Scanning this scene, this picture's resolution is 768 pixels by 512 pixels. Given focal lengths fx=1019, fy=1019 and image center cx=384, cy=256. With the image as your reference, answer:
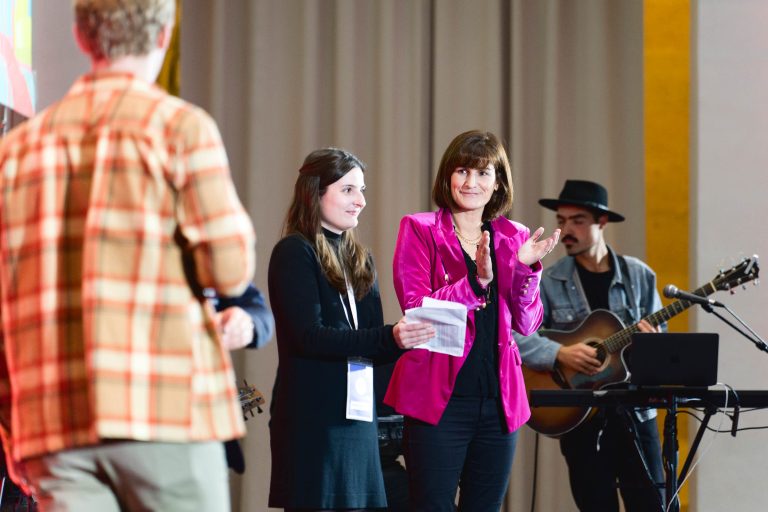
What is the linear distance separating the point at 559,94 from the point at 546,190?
58cm

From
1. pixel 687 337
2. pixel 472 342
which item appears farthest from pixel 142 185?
pixel 687 337

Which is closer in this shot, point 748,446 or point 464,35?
point 748,446

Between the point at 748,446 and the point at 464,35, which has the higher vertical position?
the point at 464,35

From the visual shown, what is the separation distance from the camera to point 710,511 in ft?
16.3

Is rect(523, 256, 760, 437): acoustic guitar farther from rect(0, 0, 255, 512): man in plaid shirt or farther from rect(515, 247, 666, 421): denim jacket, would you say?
rect(0, 0, 255, 512): man in plaid shirt

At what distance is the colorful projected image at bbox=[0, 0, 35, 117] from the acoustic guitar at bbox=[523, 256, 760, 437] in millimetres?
2433

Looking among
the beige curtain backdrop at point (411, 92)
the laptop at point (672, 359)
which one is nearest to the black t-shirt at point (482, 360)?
the laptop at point (672, 359)

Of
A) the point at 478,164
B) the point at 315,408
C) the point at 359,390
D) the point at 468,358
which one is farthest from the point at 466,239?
the point at 315,408

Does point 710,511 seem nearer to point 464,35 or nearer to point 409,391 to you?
point 409,391

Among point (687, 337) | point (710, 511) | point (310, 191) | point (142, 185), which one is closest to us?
point (142, 185)

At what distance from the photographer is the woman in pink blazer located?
315 cm

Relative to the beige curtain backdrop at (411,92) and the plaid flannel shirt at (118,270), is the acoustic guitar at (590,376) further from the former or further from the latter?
the plaid flannel shirt at (118,270)

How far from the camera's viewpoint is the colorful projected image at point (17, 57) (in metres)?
3.26

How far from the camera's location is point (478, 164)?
338 cm
